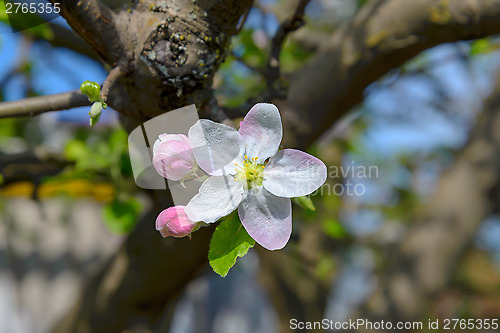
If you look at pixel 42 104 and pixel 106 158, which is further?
pixel 106 158

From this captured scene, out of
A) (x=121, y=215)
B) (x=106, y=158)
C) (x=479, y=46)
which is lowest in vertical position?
(x=121, y=215)

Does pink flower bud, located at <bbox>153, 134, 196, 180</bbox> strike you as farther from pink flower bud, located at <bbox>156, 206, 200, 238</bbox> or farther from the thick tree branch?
the thick tree branch

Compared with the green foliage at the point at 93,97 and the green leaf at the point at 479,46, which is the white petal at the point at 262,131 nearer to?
the green foliage at the point at 93,97

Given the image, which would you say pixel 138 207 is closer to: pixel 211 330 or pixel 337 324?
pixel 337 324

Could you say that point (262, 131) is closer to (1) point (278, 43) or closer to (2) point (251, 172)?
(2) point (251, 172)

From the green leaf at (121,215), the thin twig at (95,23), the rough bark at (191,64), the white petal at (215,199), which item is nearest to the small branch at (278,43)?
the rough bark at (191,64)

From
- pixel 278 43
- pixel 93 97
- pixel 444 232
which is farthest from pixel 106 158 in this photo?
pixel 444 232
